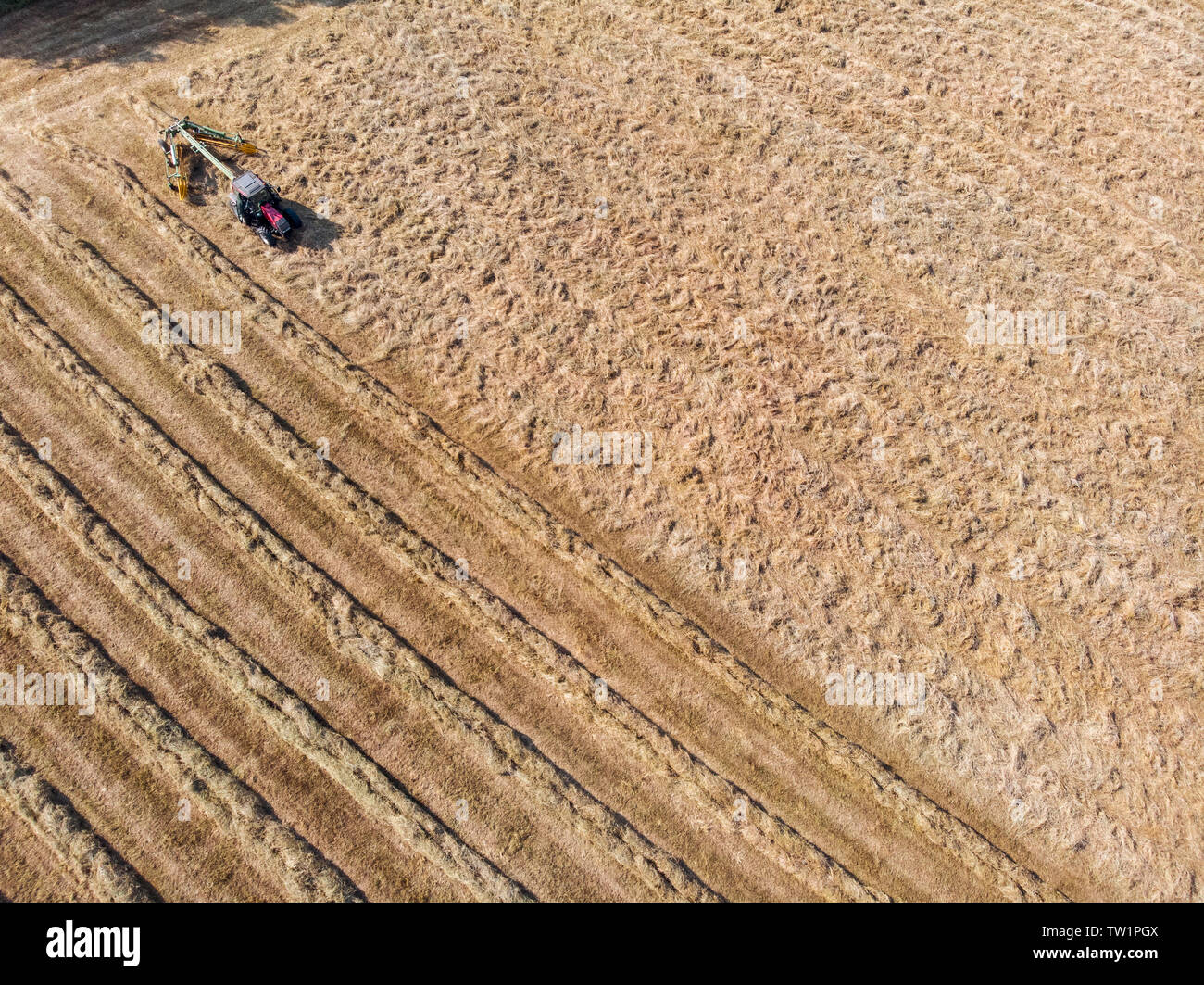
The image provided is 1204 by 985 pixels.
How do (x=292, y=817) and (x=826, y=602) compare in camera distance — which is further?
(x=826, y=602)

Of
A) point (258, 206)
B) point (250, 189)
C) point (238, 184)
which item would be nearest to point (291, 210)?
point (258, 206)

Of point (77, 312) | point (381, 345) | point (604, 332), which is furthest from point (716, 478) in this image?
point (77, 312)

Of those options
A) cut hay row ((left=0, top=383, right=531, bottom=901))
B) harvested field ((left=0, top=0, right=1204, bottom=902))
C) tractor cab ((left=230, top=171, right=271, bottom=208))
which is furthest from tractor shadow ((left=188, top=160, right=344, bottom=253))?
cut hay row ((left=0, top=383, right=531, bottom=901))

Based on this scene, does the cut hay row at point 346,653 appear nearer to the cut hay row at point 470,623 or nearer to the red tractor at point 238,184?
the cut hay row at point 470,623

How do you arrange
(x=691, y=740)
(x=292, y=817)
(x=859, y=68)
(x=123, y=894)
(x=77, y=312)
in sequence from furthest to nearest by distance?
(x=859, y=68) → (x=77, y=312) → (x=691, y=740) → (x=292, y=817) → (x=123, y=894)

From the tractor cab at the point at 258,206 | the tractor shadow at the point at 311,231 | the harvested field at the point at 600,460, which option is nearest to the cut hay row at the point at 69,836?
the harvested field at the point at 600,460

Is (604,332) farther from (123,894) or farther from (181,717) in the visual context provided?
(123,894)

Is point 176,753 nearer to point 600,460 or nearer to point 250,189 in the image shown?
point 600,460

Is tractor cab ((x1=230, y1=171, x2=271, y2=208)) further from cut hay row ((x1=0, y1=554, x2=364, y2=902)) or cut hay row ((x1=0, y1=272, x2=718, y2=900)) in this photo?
cut hay row ((x1=0, y1=554, x2=364, y2=902))
